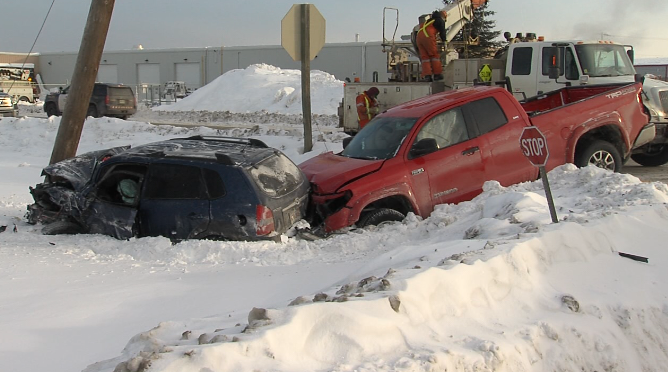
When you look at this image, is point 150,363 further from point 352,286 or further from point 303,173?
point 303,173

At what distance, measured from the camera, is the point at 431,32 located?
49.3ft

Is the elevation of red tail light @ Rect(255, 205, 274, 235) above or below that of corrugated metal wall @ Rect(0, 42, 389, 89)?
below

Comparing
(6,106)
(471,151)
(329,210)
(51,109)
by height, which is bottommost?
(329,210)

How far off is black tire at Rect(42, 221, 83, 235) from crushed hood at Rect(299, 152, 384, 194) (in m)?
2.85

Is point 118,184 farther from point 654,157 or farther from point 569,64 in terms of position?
point 654,157

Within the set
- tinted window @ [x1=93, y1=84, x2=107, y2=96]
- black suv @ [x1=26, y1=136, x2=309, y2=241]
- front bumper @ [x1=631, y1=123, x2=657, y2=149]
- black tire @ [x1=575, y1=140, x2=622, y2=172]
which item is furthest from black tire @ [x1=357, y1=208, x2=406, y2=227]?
tinted window @ [x1=93, y1=84, x2=107, y2=96]

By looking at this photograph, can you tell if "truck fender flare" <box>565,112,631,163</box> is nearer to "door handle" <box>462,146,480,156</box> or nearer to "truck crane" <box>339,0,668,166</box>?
"door handle" <box>462,146,480,156</box>

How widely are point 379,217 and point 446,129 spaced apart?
1.68m

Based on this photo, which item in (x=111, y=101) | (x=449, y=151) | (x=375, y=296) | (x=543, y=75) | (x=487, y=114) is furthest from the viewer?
(x=111, y=101)

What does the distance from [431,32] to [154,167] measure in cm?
927

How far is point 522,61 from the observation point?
1474 centimetres

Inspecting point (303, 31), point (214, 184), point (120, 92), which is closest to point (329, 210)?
point (214, 184)

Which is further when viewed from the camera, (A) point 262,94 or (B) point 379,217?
(A) point 262,94

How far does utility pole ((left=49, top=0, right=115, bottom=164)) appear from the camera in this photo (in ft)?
32.5
